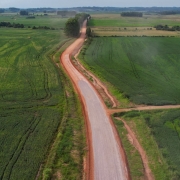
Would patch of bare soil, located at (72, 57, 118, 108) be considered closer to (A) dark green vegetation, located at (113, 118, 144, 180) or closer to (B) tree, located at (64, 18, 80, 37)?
(A) dark green vegetation, located at (113, 118, 144, 180)

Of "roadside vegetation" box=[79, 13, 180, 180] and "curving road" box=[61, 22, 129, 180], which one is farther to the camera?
"roadside vegetation" box=[79, 13, 180, 180]

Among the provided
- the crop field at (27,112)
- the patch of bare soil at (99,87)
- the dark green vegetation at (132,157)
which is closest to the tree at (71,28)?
the crop field at (27,112)

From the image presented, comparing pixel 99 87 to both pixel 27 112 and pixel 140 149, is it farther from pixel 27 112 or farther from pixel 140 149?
pixel 140 149

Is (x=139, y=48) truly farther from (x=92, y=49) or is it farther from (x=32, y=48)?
(x=32, y=48)

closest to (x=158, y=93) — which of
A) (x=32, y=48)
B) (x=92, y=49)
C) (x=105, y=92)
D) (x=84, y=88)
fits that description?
(x=105, y=92)

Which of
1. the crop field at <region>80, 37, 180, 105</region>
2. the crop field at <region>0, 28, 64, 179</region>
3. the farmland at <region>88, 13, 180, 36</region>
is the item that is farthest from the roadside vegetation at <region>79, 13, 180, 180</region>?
the farmland at <region>88, 13, 180, 36</region>
